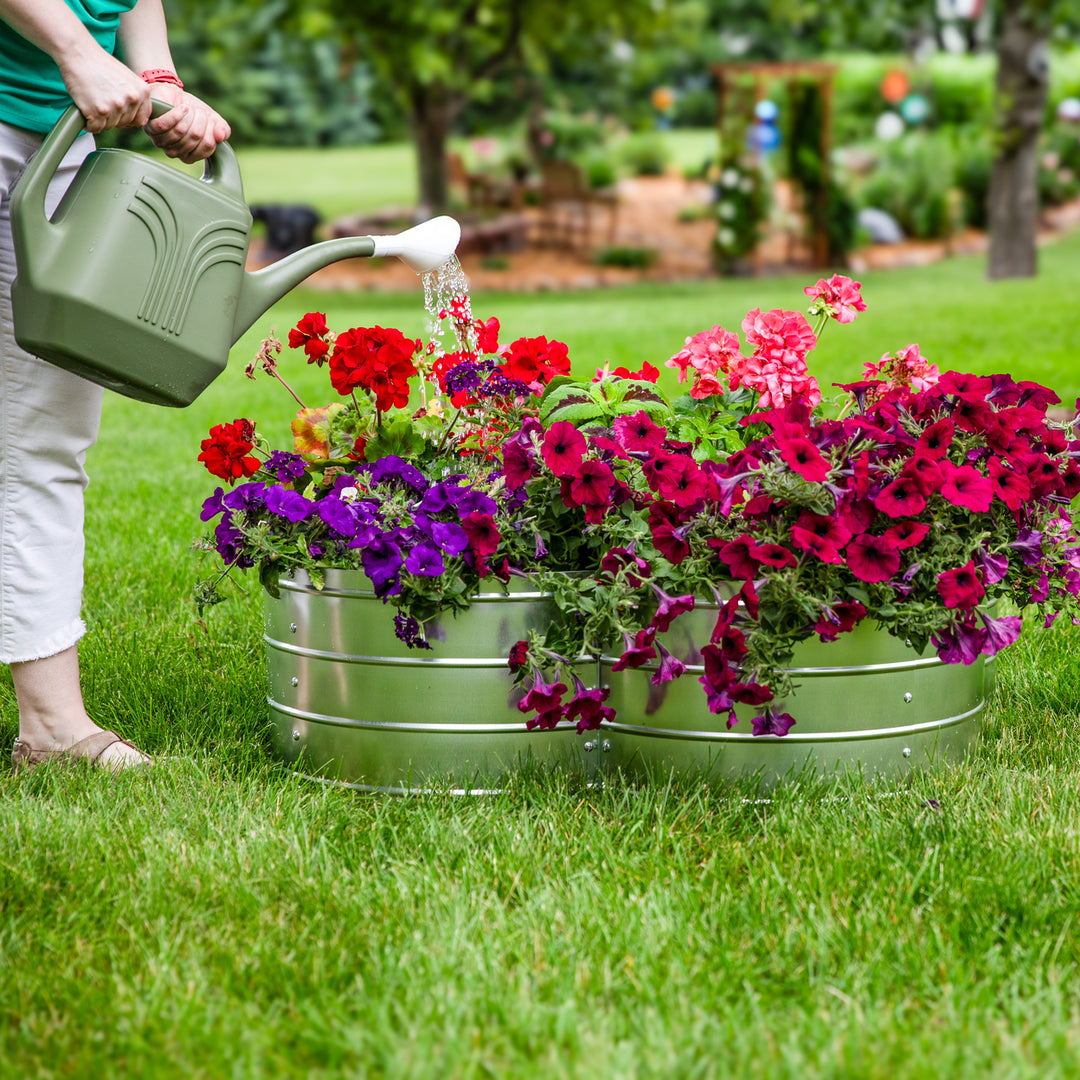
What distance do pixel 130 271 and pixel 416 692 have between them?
2.45ft

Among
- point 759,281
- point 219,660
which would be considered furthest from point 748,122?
point 219,660

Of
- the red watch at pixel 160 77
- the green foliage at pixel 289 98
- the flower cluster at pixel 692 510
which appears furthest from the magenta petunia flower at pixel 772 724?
the green foliage at pixel 289 98

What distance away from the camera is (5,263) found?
2023 millimetres

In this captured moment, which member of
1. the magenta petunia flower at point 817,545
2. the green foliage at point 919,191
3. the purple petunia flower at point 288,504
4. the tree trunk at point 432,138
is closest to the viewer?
the magenta petunia flower at point 817,545

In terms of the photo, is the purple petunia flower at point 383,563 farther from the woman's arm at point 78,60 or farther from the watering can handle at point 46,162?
the woman's arm at point 78,60

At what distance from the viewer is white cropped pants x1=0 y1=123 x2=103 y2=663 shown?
205 cm

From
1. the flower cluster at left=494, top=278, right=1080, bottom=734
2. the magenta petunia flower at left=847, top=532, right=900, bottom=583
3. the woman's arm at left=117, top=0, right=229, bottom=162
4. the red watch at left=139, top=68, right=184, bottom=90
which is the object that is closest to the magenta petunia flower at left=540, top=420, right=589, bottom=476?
the flower cluster at left=494, top=278, right=1080, bottom=734

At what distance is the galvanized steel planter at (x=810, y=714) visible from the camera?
189 centimetres

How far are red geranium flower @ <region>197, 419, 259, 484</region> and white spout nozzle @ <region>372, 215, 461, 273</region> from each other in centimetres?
38

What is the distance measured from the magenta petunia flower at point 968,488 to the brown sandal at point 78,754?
1371 millimetres

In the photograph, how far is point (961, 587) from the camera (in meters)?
1.80

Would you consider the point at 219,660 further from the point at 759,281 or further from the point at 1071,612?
the point at 759,281

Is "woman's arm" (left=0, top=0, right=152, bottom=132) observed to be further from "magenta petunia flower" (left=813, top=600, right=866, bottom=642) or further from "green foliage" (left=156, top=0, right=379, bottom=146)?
"green foliage" (left=156, top=0, right=379, bottom=146)

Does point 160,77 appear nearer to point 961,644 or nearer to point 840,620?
point 840,620
